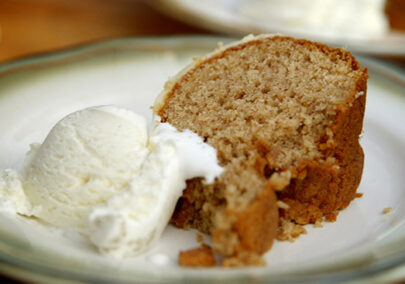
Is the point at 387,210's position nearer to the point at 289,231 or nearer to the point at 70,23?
the point at 289,231

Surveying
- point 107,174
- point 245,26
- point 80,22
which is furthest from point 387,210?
point 80,22

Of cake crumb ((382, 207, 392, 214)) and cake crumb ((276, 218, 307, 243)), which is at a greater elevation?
cake crumb ((382, 207, 392, 214))

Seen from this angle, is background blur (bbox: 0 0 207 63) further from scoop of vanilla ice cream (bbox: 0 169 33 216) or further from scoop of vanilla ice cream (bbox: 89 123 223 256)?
scoop of vanilla ice cream (bbox: 89 123 223 256)

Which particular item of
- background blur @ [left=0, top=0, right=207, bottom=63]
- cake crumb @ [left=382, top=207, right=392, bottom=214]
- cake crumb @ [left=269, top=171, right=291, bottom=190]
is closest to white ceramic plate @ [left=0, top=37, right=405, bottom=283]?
cake crumb @ [left=382, top=207, right=392, bottom=214]

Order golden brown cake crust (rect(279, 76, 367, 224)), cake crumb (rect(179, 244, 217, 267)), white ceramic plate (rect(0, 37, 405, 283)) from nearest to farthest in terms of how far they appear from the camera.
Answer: white ceramic plate (rect(0, 37, 405, 283)) → cake crumb (rect(179, 244, 217, 267)) → golden brown cake crust (rect(279, 76, 367, 224))

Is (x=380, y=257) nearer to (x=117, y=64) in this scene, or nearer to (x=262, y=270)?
(x=262, y=270)

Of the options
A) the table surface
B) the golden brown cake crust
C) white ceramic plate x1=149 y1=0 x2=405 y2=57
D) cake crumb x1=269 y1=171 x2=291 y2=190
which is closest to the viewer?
cake crumb x1=269 y1=171 x2=291 y2=190

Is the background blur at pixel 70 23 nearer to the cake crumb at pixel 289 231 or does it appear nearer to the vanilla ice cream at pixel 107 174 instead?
the vanilla ice cream at pixel 107 174

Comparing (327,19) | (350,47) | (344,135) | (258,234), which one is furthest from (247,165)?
(327,19)
